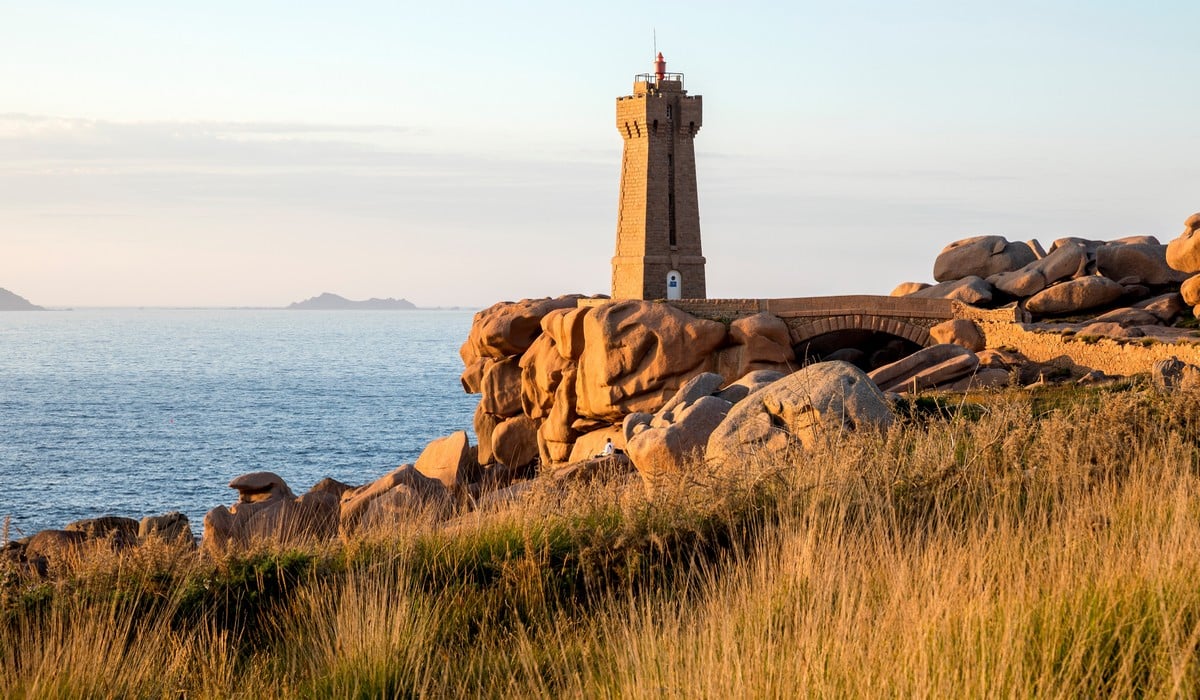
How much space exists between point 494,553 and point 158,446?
55.8m

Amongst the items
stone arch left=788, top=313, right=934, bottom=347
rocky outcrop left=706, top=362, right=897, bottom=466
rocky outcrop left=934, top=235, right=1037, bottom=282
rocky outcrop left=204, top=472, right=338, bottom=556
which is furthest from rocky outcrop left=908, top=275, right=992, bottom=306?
rocky outcrop left=706, top=362, right=897, bottom=466

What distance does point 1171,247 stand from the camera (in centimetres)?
3672

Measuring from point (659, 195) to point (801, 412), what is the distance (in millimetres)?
35984

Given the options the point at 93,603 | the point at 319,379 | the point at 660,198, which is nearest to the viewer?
the point at 93,603

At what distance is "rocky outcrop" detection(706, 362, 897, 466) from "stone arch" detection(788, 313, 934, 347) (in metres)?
25.7

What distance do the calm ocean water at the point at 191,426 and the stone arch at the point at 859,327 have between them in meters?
21.8

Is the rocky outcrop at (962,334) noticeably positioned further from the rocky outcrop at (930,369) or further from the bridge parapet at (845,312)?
the rocky outcrop at (930,369)

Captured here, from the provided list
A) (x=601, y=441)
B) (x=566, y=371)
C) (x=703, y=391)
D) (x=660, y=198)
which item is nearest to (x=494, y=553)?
(x=703, y=391)

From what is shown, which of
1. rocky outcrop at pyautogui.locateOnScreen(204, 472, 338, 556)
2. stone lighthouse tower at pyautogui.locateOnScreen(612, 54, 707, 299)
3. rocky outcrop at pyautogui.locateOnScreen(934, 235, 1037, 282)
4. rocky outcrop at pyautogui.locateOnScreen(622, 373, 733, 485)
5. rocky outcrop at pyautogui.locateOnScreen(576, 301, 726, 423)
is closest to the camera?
rocky outcrop at pyautogui.locateOnScreen(622, 373, 733, 485)

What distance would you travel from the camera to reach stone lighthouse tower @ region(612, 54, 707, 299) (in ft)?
160

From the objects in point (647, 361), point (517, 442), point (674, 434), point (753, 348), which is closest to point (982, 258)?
point (753, 348)

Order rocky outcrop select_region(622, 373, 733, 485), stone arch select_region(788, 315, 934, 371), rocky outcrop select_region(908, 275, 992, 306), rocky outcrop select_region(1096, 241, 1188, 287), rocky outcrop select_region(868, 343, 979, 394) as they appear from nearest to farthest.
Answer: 1. rocky outcrop select_region(622, 373, 733, 485)
2. rocky outcrop select_region(868, 343, 979, 394)
3. stone arch select_region(788, 315, 934, 371)
4. rocky outcrop select_region(1096, 241, 1188, 287)
5. rocky outcrop select_region(908, 275, 992, 306)

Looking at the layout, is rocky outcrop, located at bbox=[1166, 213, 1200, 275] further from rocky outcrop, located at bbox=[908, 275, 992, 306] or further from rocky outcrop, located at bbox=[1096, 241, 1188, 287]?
rocky outcrop, located at bbox=[908, 275, 992, 306]

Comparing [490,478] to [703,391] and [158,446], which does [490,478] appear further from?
[158,446]
